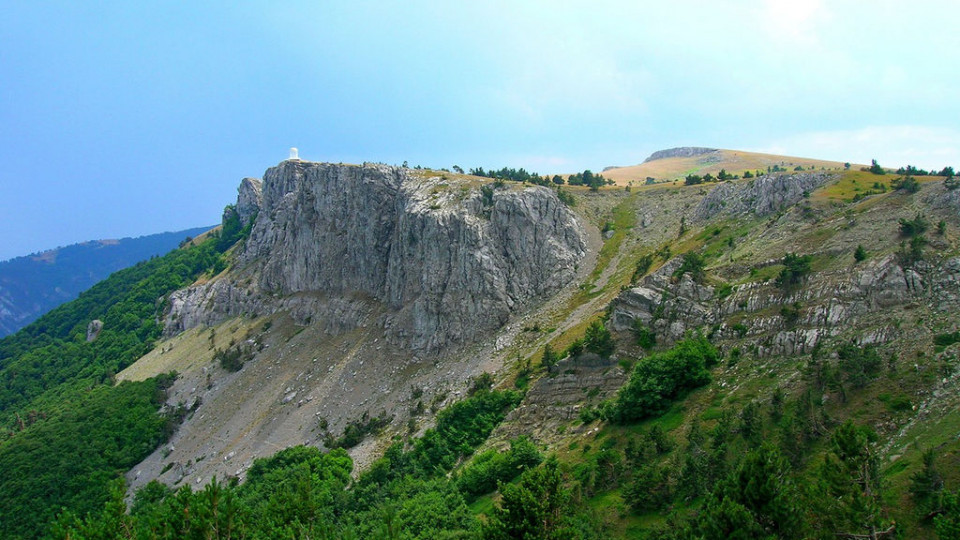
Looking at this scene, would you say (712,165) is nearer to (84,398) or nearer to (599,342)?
(599,342)

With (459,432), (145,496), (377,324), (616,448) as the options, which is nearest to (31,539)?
(145,496)

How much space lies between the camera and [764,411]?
119ft

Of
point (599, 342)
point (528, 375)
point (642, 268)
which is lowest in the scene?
point (528, 375)

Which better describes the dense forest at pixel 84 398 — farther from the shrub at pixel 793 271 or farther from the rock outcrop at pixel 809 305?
the shrub at pixel 793 271

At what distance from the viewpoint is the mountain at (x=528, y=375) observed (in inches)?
1178

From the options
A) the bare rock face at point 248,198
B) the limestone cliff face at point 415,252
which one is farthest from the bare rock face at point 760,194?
the bare rock face at point 248,198

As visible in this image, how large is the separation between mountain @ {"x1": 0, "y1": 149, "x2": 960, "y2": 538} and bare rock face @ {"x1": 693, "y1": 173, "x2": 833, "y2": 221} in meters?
0.46

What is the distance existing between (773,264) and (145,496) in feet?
253

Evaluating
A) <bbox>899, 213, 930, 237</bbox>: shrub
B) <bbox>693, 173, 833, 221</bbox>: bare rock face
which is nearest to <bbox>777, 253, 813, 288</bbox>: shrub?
<bbox>899, 213, 930, 237</bbox>: shrub

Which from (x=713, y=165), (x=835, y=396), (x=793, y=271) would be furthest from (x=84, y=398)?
(x=713, y=165)

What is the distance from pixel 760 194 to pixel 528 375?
125 feet

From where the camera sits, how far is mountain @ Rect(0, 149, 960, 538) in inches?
1178

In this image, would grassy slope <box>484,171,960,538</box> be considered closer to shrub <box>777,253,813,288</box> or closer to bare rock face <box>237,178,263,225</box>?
shrub <box>777,253,813,288</box>

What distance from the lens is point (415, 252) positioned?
85.8 meters
